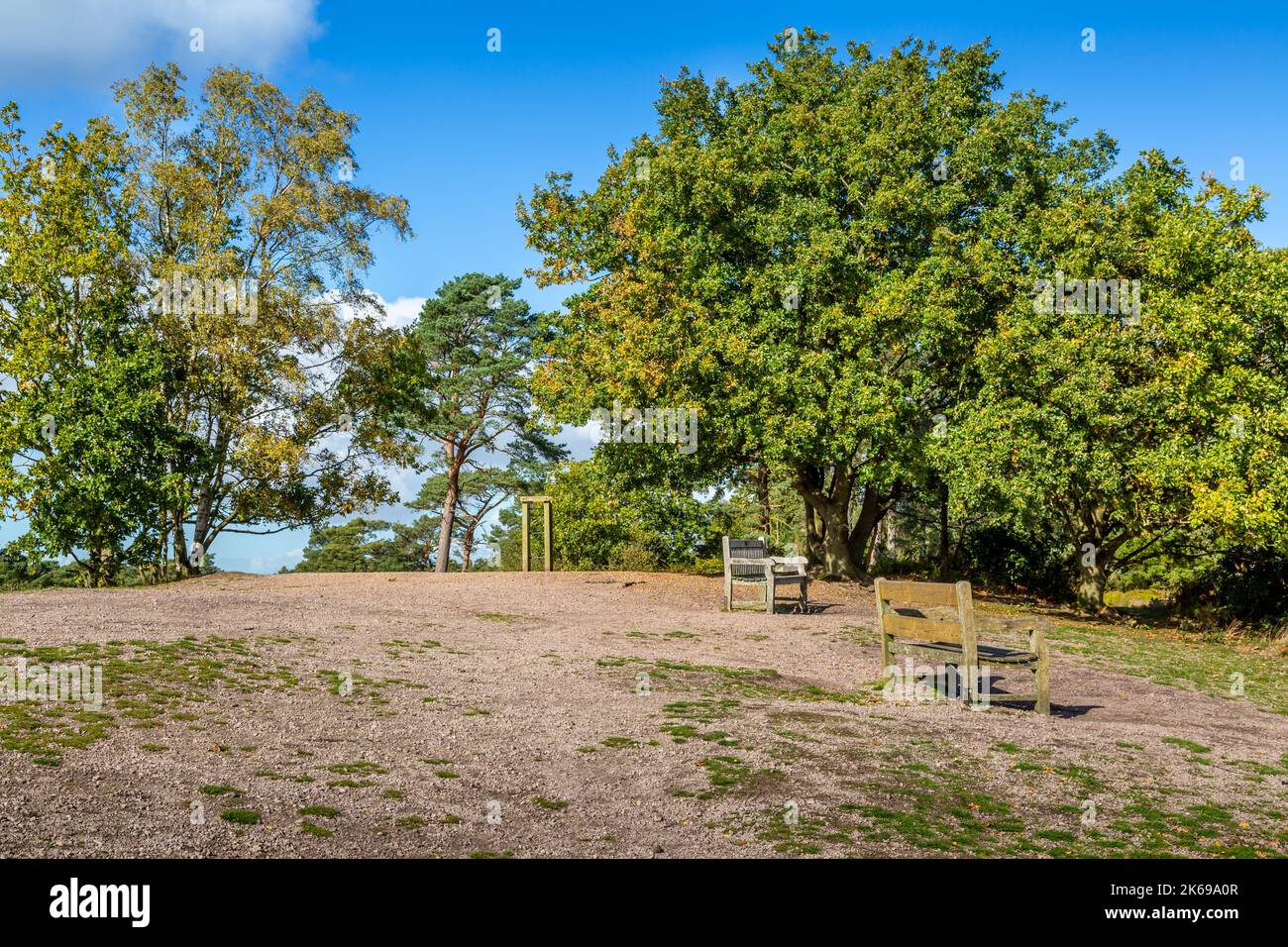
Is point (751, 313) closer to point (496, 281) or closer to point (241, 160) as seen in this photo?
point (241, 160)

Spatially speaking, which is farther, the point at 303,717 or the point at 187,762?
the point at 303,717

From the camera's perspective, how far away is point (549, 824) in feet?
23.5

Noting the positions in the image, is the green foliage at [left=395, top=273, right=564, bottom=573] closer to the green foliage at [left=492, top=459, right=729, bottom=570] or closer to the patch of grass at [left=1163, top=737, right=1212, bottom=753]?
the green foliage at [left=492, top=459, right=729, bottom=570]

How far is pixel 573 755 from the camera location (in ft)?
29.9

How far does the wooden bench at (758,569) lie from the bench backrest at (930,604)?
7.24m

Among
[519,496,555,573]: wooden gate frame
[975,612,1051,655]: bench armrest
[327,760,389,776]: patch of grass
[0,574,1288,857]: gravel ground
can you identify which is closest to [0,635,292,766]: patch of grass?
[0,574,1288,857]: gravel ground

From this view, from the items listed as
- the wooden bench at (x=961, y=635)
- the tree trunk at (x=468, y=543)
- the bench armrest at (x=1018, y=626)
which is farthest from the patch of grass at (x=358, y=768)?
the tree trunk at (x=468, y=543)

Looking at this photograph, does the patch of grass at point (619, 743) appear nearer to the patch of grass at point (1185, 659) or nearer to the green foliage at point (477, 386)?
the patch of grass at point (1185, 659)

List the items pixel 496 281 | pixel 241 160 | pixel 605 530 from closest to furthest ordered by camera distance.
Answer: pixel 241 160, pixel 605 530, pixel 496 281

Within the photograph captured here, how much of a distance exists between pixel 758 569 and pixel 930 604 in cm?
901

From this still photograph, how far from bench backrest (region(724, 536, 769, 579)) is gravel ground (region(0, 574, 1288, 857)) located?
508 centimetres

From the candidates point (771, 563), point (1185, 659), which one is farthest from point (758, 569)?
point (1185, 659)

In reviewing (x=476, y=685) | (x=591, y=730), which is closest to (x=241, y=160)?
(x=476, y=685)
